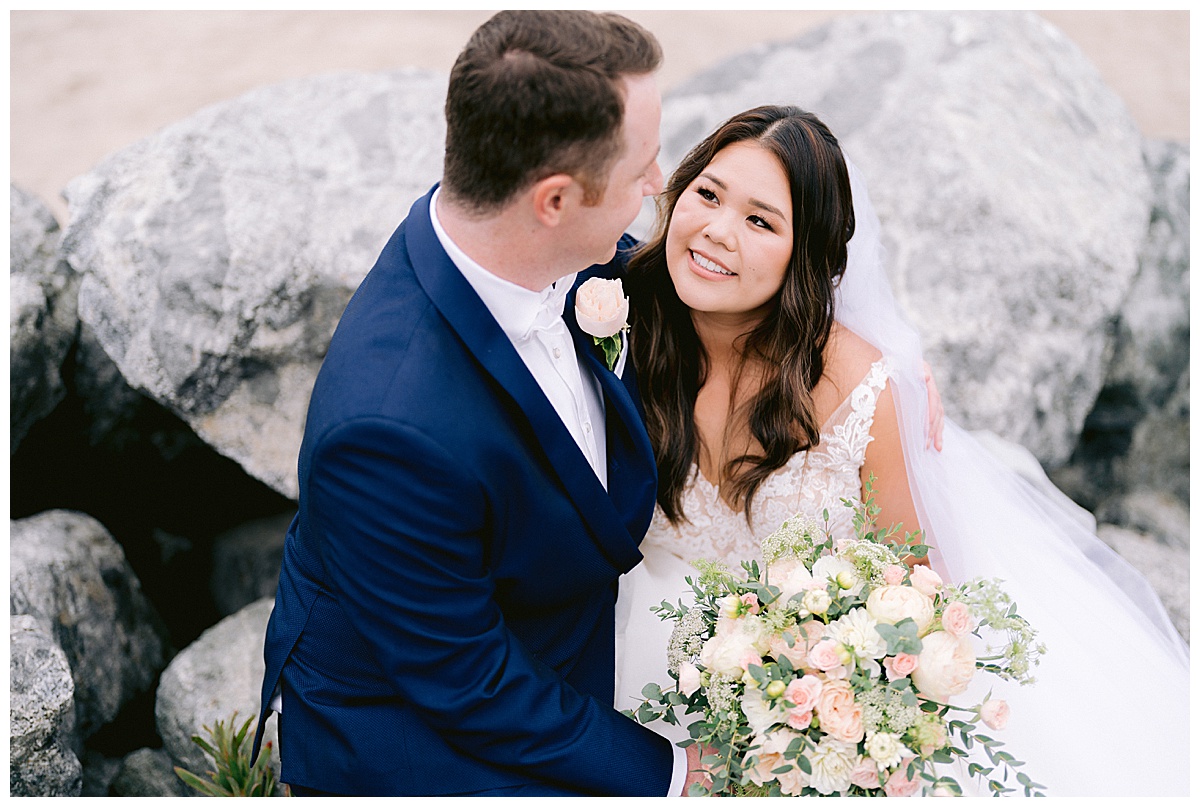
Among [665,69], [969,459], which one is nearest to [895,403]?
[969,459]

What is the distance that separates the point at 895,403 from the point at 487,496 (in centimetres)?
142

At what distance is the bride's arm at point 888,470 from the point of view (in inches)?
115

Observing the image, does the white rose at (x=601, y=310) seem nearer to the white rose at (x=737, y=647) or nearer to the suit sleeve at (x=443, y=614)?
the suit sleeve at (x=443, y=614)

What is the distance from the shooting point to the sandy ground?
8.82 m

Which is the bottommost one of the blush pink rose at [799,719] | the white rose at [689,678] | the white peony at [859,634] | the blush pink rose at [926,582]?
the white rose at [689,678]

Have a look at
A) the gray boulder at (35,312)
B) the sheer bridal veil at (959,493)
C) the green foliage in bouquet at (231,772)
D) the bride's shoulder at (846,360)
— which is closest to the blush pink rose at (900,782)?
the sheer bridal veil at (959,493)

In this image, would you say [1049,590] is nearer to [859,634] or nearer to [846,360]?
[846,360]

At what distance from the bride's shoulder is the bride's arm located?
96 mm

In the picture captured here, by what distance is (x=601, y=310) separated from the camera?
8.50 ft

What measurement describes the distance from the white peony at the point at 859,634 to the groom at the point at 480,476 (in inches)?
22.8

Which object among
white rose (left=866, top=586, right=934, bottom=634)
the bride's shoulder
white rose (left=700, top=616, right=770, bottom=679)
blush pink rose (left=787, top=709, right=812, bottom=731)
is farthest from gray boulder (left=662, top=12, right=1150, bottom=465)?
blush pink rose (left=787, top=709, right=812, bottom=731)

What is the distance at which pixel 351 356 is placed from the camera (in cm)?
206

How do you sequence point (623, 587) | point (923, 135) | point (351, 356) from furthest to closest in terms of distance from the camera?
point (923, 135), point (623, 587), point (351, 356)

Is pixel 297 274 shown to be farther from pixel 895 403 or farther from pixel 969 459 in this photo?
pixel 969 459
